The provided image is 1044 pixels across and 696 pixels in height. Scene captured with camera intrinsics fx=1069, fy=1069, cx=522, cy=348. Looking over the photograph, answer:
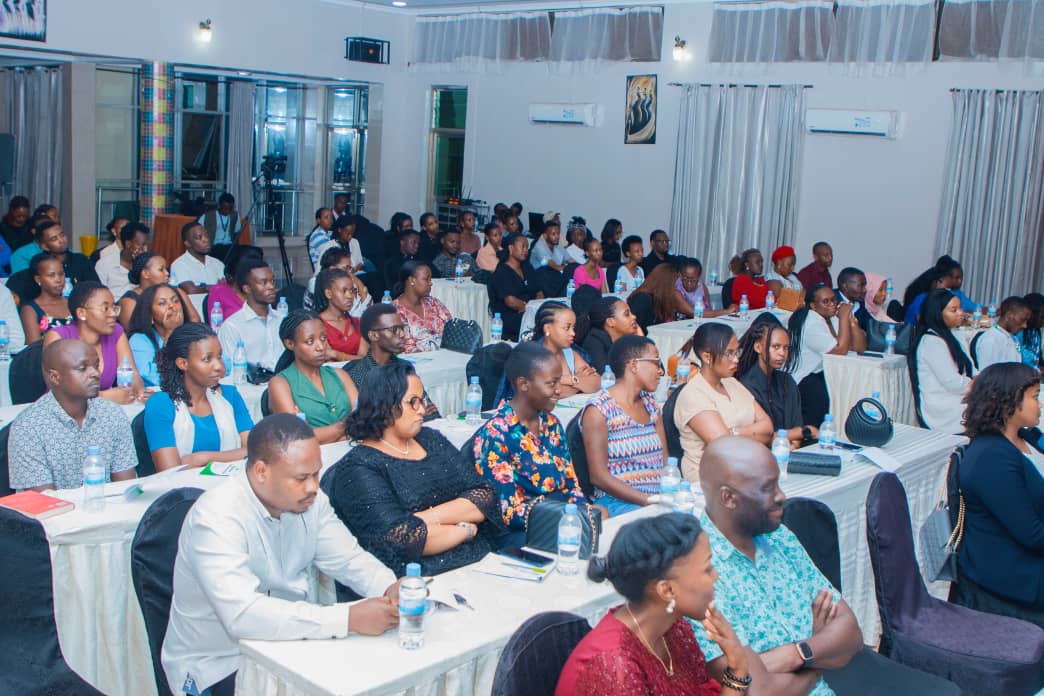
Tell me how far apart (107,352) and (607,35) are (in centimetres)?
989

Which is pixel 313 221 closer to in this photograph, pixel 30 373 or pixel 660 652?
pixel 30 373

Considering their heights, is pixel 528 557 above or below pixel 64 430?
below

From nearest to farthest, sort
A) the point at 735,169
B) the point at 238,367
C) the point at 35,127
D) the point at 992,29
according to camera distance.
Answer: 1. the point at 238,367
2. the point at 992,29
3. the point at 735,169
4. the point at 35,127

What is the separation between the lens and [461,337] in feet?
23.9

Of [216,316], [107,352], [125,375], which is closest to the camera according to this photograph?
[125,375]

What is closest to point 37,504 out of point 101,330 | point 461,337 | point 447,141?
point 101,330

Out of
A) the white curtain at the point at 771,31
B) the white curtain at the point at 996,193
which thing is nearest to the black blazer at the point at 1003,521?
the white curtain at the point at 996,193

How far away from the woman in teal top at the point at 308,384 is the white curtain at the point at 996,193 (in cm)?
837

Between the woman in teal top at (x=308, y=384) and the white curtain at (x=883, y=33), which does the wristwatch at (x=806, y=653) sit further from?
the white curtain at (x=883, y=33)

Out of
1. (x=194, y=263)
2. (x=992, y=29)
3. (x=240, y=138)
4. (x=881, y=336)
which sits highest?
(x=992, y=29)

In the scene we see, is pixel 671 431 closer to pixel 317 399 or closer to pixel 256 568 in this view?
pixel 317 399

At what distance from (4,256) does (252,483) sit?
28.0 feet

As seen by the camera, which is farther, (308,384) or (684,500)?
(308,384)

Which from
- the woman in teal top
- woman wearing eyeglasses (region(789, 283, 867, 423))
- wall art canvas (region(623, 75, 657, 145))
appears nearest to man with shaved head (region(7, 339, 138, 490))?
the woman in teal top
